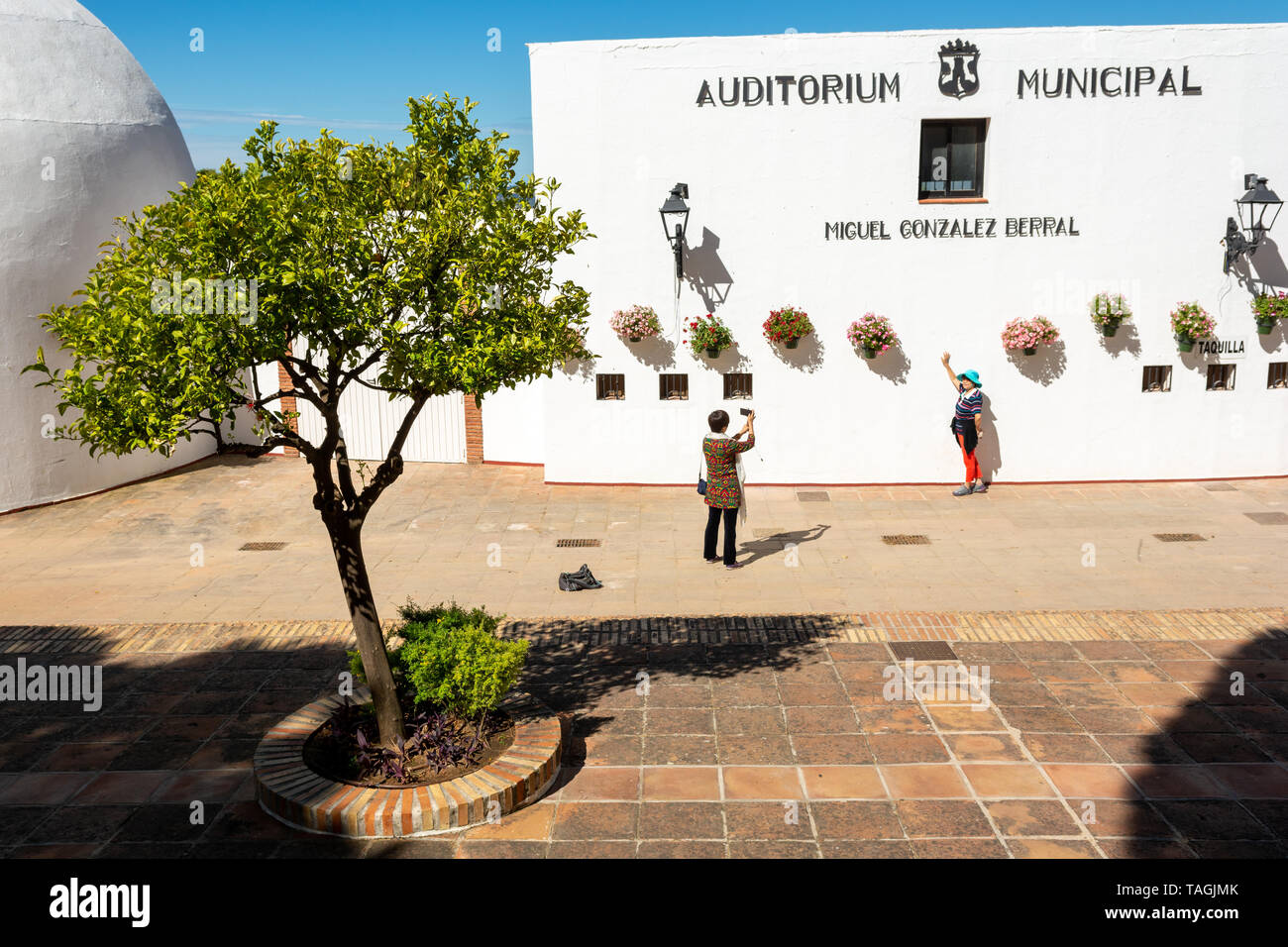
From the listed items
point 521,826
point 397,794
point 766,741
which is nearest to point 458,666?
point 397,794

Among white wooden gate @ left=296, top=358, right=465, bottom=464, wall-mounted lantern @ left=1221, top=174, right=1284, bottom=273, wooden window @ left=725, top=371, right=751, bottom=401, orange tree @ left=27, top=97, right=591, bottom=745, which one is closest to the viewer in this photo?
orange tree @ left=27, top=97, right=591, bottom=745

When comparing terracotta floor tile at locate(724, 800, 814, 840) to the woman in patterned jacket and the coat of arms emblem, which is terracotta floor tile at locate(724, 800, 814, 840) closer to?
the woman in patterned jacket

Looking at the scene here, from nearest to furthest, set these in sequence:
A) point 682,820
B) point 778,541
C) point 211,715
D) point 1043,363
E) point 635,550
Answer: point 682,820
point 211,715
point 635,550
point 778,541
point 1043,363

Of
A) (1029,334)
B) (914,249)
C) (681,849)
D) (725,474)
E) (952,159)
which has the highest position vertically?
(952,159)

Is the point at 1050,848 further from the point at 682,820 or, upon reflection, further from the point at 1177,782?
the point at 682,820

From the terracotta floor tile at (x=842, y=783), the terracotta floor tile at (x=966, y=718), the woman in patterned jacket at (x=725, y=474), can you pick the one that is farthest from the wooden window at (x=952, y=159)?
the terracotta floor tile at (x=842, y=783)

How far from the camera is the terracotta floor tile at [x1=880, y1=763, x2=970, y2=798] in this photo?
21.4 feet

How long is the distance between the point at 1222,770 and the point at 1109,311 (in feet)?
29.7

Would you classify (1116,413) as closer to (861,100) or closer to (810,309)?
(810,309)

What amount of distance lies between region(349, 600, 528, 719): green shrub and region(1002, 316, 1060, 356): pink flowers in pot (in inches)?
385

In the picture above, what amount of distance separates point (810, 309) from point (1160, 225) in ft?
15.7

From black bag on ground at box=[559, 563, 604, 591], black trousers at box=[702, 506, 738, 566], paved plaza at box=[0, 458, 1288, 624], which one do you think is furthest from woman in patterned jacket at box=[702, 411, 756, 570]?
black bag on ground at box=[559, 563, 604, 591]

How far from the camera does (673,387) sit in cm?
1512

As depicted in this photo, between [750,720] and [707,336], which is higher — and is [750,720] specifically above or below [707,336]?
below
